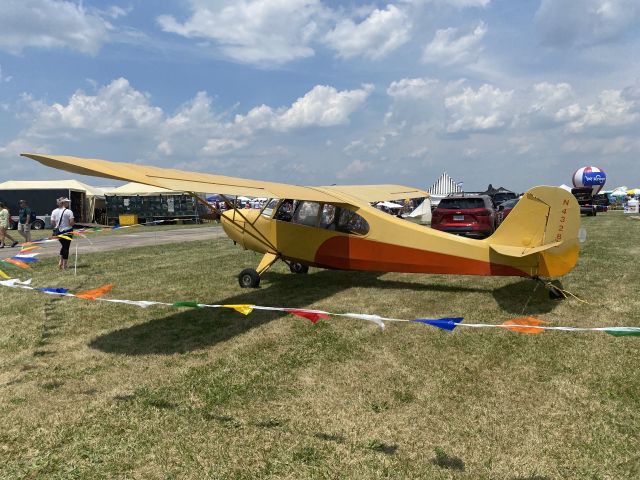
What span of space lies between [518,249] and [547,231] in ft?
1.71

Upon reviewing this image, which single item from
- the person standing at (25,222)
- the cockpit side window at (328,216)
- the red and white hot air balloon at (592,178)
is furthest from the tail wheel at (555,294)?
the red and white hot air balloon at (592,178)

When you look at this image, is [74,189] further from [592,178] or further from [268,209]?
[592,178]

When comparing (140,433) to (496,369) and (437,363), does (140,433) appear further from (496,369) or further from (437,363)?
(496,369)

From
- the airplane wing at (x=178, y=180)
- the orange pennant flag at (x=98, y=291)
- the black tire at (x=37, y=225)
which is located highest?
the airplane wing at (x=178, y=180)

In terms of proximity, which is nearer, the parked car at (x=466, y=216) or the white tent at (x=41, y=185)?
the parked car at (x=466, y=216)

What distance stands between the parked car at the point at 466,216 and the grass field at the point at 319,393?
282 inches

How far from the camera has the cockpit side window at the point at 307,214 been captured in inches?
364

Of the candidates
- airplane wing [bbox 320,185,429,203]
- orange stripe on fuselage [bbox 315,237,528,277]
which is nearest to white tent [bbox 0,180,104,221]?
airplane wing [bbox 320,185,429,203]

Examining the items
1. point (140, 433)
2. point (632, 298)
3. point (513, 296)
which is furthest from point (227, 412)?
point (632, 298)

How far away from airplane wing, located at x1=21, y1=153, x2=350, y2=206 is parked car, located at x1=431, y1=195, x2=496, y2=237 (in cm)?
721

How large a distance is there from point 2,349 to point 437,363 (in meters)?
5.66

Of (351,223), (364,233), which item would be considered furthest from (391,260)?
(351,223)

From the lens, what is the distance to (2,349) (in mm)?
5762

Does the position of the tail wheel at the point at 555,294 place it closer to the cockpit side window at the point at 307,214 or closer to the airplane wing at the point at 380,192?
the cockpit side window at the point at 307,214
